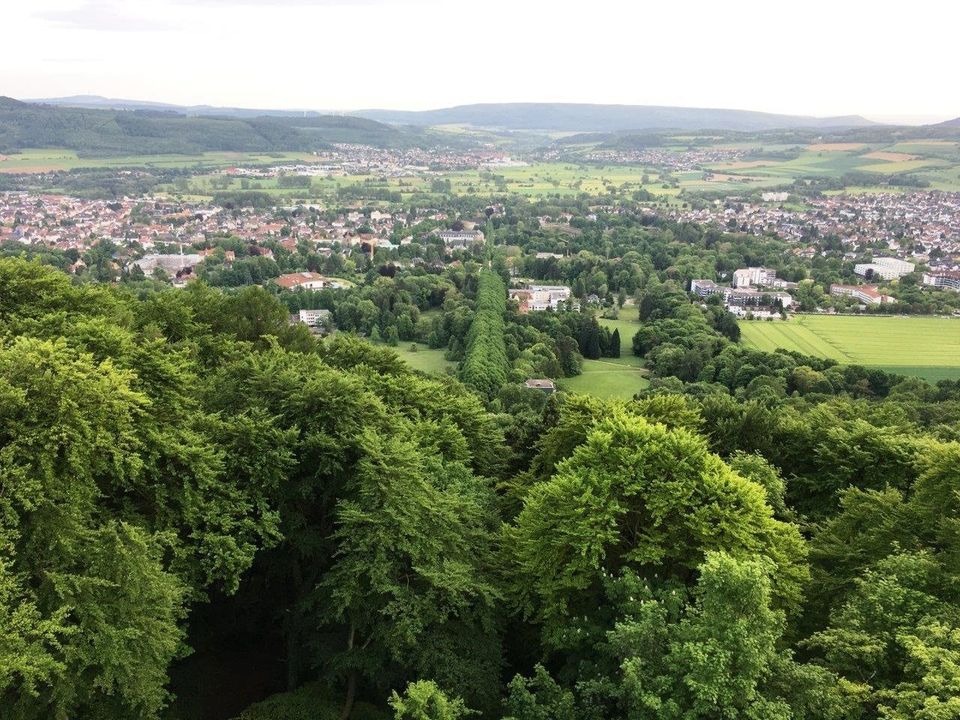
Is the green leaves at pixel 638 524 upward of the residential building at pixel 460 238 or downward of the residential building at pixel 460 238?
upward

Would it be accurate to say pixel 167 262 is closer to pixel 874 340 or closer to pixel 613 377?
pixel 613 377

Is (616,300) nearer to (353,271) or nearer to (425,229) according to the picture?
(353,271)

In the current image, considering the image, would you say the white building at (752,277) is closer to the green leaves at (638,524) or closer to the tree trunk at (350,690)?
the green leaves at (638,524)

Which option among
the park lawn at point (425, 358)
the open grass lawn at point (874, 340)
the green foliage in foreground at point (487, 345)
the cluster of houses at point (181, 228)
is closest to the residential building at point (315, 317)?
the park lawn at point (425, 358)

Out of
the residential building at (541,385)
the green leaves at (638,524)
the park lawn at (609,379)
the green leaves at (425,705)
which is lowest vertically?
the park lawn at (609,379)

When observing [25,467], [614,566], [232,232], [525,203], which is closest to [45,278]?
[25,467]

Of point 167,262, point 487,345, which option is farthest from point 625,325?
point 167,262

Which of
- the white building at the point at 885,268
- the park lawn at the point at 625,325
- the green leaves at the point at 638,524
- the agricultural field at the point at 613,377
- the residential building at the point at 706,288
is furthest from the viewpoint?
the white building at the point at 885,268
